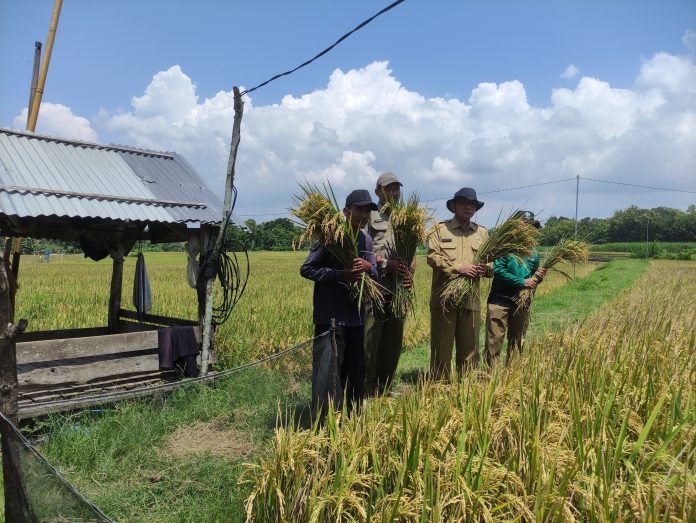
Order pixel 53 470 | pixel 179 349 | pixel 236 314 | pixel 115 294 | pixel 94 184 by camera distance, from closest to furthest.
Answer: pixel 53 470 < pixel 94 184 < pixel 179 349 < pixel 115 294 < pixel 236 314

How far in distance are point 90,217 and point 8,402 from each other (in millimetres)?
2737

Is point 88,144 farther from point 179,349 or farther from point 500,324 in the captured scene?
point 500,324

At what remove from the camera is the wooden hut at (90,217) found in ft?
15.6

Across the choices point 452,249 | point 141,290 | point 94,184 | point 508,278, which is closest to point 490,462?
point 452,249

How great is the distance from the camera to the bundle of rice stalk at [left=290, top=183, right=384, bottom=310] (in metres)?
3.93

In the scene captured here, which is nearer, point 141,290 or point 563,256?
point 563,256

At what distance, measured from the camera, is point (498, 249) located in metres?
4.85

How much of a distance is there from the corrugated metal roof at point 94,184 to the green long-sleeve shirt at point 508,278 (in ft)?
9.36

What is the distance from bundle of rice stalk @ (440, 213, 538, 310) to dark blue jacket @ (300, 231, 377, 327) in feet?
3.01

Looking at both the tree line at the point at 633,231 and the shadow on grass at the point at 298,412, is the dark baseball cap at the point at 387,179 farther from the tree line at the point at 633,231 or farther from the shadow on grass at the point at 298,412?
the tree line at the point at 633,231

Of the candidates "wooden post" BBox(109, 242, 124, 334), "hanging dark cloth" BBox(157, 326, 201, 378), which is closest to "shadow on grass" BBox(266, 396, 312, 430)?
"hanging dark cloth" BBox(157, 326, 201, 378)

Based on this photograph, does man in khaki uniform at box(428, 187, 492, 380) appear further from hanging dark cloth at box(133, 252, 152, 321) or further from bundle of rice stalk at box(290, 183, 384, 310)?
hanging dark cloth at box(133, 252, 152, 321)

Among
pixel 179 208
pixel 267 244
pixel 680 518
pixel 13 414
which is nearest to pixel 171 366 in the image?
pixel 179 208

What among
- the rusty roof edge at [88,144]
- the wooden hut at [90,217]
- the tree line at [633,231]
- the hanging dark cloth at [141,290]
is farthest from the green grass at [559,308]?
the tree line at [633,231]
